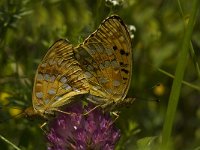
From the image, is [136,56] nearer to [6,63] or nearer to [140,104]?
[140,104]

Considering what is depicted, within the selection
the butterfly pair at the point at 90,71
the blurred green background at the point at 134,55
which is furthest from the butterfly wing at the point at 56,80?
the blurred green background at the point at 134,55

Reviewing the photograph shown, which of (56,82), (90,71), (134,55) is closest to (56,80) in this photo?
(56,82)

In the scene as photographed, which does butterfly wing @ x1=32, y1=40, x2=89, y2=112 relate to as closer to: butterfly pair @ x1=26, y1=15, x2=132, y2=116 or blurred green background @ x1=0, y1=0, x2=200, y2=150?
butterfly pair @ x1=26, y1=15, x2=132, y2=116

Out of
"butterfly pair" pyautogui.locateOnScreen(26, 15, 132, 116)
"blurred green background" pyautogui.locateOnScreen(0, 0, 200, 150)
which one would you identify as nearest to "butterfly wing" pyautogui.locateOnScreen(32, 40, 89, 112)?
"butterfly pair" pyautogui.locateOnScreen(26, 15, 132, 116)

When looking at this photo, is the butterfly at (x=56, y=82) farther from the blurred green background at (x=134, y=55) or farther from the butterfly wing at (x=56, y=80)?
the blurred green background at (x=134, y=55)

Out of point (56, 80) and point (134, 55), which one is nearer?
point (56, 80)

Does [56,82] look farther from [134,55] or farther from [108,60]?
[134,55]

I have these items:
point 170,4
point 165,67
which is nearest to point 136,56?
point 165,67
